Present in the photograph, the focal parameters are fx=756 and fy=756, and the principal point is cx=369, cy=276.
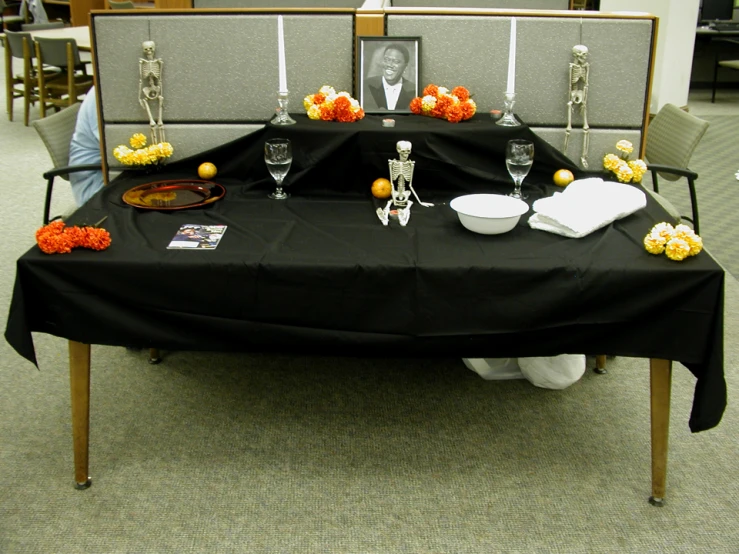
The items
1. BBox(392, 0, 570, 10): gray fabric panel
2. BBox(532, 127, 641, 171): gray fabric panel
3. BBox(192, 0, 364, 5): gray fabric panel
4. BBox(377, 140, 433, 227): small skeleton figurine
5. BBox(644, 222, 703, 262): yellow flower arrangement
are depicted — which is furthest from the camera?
BBox(192, 0, 364, 5): gray fabric panel

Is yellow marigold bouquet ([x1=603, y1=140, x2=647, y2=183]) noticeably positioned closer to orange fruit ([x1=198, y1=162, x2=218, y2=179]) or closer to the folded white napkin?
the folded white napkin

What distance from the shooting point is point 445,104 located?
229 centimetres

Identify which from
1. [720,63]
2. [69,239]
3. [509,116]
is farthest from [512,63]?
[720,63]

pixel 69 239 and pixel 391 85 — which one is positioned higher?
pixel 391 85

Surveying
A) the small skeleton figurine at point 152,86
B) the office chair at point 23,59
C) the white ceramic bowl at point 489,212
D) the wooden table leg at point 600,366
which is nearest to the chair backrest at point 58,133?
the small skeleton figurine at point 152,86

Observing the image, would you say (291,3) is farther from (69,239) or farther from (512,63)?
(69,239)

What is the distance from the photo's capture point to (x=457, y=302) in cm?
177

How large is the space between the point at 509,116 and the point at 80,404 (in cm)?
146

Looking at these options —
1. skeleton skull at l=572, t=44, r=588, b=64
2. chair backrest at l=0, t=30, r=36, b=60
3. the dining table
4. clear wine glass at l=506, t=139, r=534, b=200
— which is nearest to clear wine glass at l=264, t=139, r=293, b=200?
the dining table

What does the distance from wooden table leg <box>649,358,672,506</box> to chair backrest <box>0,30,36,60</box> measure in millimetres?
5352

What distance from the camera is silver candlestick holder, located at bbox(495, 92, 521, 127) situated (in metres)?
2.24

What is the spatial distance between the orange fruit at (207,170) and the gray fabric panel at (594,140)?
3.37 feet

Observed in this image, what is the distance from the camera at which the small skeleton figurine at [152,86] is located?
2.37 metres

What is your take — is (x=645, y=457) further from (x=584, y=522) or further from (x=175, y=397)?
(x=175, y=397)
